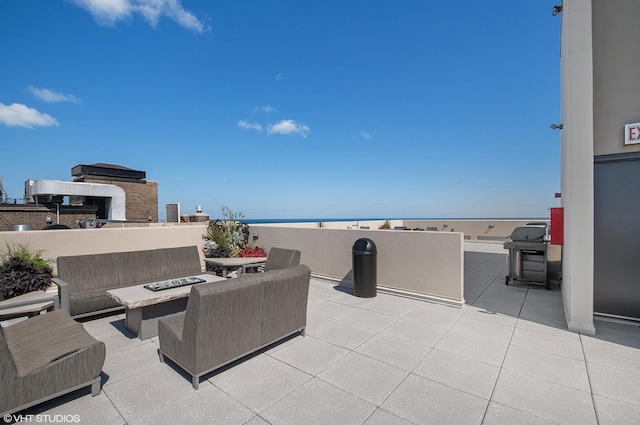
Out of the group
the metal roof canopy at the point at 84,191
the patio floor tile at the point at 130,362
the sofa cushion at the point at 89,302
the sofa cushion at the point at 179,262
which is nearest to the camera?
the patio floor tile at the point at 130,362

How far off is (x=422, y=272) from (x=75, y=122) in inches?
715

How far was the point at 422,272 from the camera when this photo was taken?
4523mm

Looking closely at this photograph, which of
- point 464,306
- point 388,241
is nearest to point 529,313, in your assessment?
point 464,306

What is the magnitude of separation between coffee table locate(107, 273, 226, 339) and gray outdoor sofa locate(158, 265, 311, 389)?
439 millimetres

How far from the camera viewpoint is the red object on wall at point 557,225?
3752mm

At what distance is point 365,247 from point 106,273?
4035mm

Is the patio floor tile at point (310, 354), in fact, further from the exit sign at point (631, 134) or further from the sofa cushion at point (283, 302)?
the exit sign at point (631, 134)

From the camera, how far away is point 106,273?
12.8ft

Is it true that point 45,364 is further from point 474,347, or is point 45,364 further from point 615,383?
point 615,383

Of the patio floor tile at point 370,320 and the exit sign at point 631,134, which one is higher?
the exit sign at point 631,134

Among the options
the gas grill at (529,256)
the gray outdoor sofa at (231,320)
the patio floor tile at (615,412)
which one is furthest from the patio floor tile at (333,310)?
the gas grill at (529,256)

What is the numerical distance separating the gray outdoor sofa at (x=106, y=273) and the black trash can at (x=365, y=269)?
2.85m

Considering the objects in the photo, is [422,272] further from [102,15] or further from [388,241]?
[102,15]

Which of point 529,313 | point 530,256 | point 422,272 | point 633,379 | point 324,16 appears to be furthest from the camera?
point 324,16
